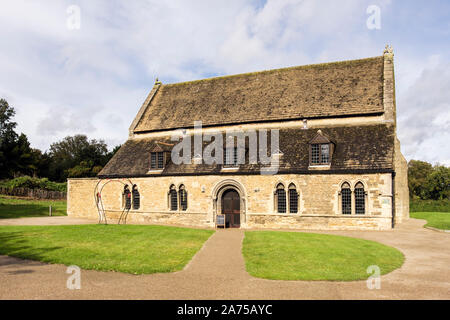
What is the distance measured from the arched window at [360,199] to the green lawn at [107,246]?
11.2 m

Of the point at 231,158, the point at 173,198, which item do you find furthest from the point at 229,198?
the point at 173,198

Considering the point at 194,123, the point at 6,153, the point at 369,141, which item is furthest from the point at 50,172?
the point at 369,141

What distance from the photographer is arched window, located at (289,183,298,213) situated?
89.9ft

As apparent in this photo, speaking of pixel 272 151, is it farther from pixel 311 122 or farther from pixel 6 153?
pixel 6 153

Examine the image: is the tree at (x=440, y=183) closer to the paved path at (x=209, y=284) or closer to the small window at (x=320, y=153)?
the small window at (x=320, y=153)

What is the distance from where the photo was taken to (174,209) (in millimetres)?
31500

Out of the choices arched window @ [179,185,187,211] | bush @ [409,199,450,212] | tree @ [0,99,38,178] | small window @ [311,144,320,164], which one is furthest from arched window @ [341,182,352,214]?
tree @ [0,99,38,178]

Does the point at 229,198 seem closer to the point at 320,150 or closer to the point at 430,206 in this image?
the point at 320,150

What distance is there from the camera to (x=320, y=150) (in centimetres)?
2716

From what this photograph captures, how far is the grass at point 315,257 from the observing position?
12.9 m

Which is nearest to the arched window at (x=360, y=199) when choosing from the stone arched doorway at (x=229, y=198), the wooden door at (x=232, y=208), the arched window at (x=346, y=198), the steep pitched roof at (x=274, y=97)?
the arched window at (x=346, y=198)

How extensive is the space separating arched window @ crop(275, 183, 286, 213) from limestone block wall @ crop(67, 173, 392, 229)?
38cm

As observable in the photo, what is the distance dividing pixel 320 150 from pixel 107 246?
1686 cm

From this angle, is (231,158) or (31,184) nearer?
(231,158)
